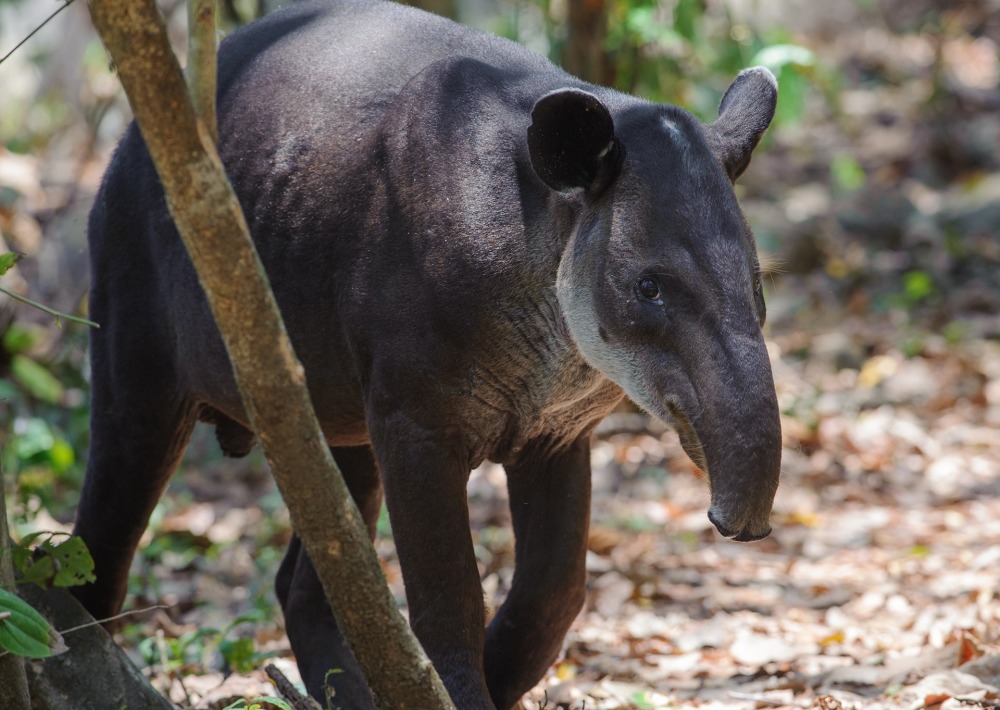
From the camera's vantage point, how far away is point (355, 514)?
271cm

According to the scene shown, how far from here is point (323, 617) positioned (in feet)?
14.9

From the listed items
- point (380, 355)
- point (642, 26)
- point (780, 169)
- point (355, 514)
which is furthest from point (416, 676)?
point (780, 169)

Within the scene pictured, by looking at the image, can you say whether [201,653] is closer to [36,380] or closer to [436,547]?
[436,547]

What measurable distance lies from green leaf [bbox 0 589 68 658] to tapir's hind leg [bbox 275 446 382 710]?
1.36m

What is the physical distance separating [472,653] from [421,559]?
0.98 ft

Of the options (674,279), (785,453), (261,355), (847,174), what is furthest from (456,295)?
(847,174)

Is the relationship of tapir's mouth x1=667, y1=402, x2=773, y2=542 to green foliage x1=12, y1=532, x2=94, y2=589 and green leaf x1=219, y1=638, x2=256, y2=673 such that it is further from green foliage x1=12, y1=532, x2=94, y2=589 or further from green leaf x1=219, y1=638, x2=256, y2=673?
green leaf x1=219, y1=638, x2=256, y2=673

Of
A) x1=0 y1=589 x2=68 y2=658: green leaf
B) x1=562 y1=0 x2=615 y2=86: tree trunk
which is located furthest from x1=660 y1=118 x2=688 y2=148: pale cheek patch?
x1=562 y1=0 x2=615 y2=86: tree trunk

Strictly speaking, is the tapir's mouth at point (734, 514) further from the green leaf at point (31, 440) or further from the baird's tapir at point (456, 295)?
the green leaf at point (31, 440)

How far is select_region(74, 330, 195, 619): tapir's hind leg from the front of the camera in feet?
14.3

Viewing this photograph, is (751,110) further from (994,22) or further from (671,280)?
(994,22)

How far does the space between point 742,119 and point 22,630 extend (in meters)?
2.34

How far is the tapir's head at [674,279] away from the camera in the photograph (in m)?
2.98

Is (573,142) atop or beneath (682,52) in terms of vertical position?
atop
